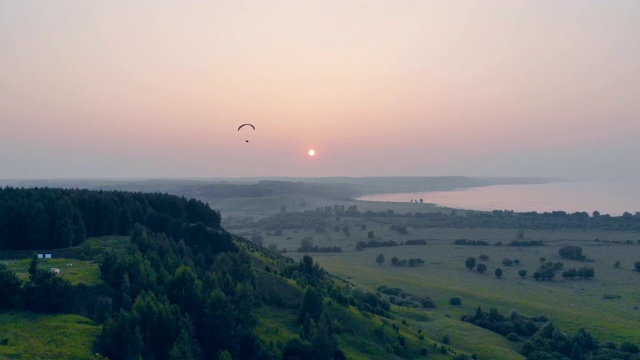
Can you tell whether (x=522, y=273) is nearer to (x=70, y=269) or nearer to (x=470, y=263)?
(x=470, y=263)

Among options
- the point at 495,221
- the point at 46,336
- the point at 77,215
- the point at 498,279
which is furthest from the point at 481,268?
the point at 46,336

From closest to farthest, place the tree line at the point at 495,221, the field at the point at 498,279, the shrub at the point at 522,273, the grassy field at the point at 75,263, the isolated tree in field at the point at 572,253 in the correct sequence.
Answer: the grassy field at the point at 75,263, the field at the point at 498,279, the shrub at the point at 522,273, the isolated tree in field at the point at 572,253, the tree line at the point at 495,221

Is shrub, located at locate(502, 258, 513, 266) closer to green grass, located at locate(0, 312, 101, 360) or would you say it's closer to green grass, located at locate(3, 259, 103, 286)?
green grass, located at locate(3, 259, 103, 286)

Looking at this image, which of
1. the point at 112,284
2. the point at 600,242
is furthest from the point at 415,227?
the point at 112,284

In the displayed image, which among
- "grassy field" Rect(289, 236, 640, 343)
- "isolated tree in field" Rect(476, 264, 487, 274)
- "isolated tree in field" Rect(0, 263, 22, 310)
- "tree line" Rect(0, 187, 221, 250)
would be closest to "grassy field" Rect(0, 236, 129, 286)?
"isolated tree in field" Rect(0, 263, 22, 310)

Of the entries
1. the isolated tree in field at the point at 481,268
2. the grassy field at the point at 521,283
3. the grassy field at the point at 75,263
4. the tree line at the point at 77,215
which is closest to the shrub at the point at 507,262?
the grassy field at the point at 521,283

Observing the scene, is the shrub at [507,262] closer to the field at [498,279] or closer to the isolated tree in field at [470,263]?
the field at [498,279]
